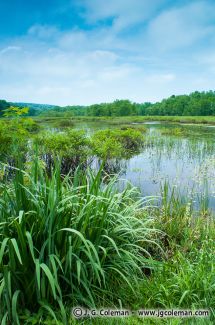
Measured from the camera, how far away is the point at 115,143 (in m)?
10.8

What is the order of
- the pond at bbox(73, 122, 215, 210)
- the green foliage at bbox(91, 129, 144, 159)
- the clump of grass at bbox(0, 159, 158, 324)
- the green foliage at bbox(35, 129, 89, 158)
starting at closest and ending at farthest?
the clump of grass at bbox(0, 159, 158, 324)
the pond at bbox(73, 122, 215, 210)
the green foliage at bbox(35, 129, 89, 158)
the green foliage at bbox(91, 129, 144, 159)

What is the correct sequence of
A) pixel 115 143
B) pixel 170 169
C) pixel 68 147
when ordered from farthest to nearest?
pixel 115 143 < pixel 170 169 < pixel 68 147

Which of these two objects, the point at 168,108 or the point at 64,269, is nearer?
the point at 64,269

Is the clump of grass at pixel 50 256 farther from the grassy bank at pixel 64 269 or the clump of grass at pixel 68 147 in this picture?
the clump of grass at pixel 68 147

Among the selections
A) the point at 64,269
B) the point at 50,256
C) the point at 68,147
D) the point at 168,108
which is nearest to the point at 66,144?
the point at 68,147

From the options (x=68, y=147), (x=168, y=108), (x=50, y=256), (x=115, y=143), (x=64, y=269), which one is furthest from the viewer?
(x=168, y=108)

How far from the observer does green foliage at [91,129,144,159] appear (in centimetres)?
1017

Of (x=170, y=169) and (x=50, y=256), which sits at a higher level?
(x=50, y=256)

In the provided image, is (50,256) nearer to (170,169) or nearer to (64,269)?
(64,269)

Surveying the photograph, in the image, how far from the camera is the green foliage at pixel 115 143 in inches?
400

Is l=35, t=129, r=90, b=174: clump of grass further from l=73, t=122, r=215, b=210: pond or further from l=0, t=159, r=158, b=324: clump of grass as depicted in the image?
l=0, t=159, r=158, b=324: clump of grass

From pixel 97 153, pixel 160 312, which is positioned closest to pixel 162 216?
pixel 160 312

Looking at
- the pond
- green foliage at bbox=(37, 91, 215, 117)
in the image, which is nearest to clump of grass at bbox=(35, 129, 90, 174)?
the pond

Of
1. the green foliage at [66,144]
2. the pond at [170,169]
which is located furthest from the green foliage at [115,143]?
the pond at [170,169]
